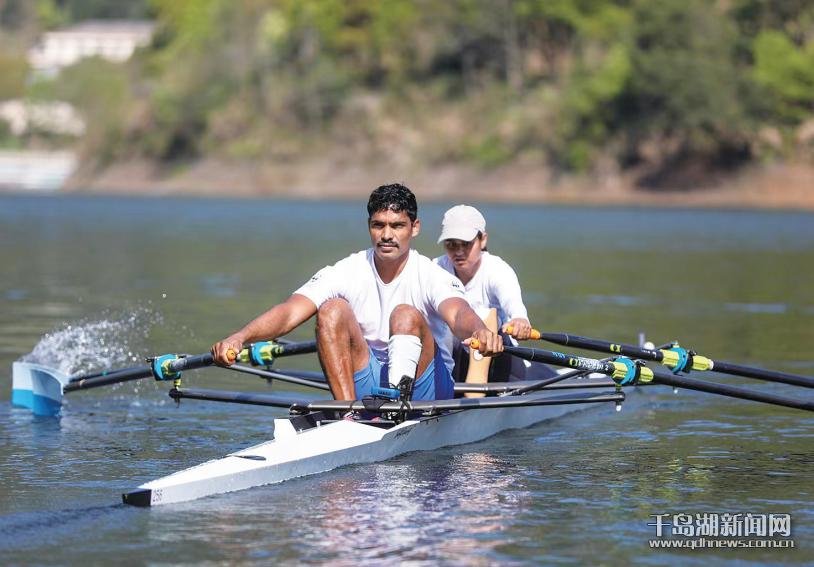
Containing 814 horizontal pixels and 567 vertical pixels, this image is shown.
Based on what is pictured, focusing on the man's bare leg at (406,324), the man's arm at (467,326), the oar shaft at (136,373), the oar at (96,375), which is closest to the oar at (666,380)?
the man's arm at (467,326)

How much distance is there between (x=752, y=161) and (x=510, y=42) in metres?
20.9

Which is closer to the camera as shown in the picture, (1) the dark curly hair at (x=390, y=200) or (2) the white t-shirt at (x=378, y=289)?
(1) the dark curly hair at (x=390, y=200)

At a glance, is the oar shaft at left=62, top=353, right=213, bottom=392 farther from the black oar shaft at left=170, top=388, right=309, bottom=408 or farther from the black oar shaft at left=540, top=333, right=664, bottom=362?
the black oar shaft at left=540, top=333, right=664, bottom=362

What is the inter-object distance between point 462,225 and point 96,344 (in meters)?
6.34

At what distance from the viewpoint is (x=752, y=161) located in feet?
241

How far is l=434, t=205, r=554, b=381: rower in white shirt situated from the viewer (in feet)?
40.2

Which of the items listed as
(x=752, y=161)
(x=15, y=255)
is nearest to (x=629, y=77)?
(x=752, y=161)

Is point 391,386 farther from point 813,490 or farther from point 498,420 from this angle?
point 813,490

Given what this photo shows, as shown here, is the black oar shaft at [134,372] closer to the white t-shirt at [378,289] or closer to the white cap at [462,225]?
the white t-shirt at [378,289]

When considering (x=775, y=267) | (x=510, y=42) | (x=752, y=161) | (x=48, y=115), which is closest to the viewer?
(x=775, y=267)

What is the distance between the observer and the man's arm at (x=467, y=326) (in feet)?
33.2

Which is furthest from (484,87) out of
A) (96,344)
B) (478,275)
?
(478,275)

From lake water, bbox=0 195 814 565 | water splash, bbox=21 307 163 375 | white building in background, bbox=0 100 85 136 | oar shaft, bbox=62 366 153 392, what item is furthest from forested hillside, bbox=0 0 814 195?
oar shaft, bbox=62 366 153 392

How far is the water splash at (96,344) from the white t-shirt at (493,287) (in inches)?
154
